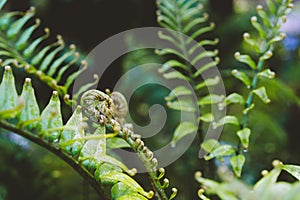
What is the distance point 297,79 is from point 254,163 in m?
0.55

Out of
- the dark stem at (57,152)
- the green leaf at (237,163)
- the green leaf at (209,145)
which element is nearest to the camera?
the dark stem at (57,152)

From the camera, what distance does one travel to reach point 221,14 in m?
1.94

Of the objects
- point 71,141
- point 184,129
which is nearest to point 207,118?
point 184,129

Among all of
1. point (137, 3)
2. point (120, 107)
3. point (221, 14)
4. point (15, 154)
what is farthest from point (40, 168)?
point (221, 14)

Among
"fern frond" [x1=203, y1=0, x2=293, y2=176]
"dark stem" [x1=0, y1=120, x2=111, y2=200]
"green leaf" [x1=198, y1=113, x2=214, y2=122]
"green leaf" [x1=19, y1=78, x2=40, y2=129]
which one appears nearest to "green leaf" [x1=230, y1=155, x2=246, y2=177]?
"fern frond" [x1=203, y1=0, x2=293, y2=176]

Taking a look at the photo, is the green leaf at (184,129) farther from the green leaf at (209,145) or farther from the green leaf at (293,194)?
the green leaf at (293,194)

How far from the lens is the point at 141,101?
171 centimetres

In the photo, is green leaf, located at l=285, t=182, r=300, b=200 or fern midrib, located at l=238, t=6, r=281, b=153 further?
→ fern midrib, located at l=238, t=6, r=281, b=153

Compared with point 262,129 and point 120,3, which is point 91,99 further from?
point 120,3

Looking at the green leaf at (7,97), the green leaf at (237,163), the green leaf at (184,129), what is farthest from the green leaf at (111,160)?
the green leaf at (184,129)

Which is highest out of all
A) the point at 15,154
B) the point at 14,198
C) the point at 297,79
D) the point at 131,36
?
the point at 131,36

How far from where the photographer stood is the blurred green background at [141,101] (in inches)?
50.6

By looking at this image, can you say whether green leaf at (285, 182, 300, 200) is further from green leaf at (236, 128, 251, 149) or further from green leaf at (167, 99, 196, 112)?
green leaf at (167, 99, 196, 112)

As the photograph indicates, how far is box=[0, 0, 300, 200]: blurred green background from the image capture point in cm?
129
